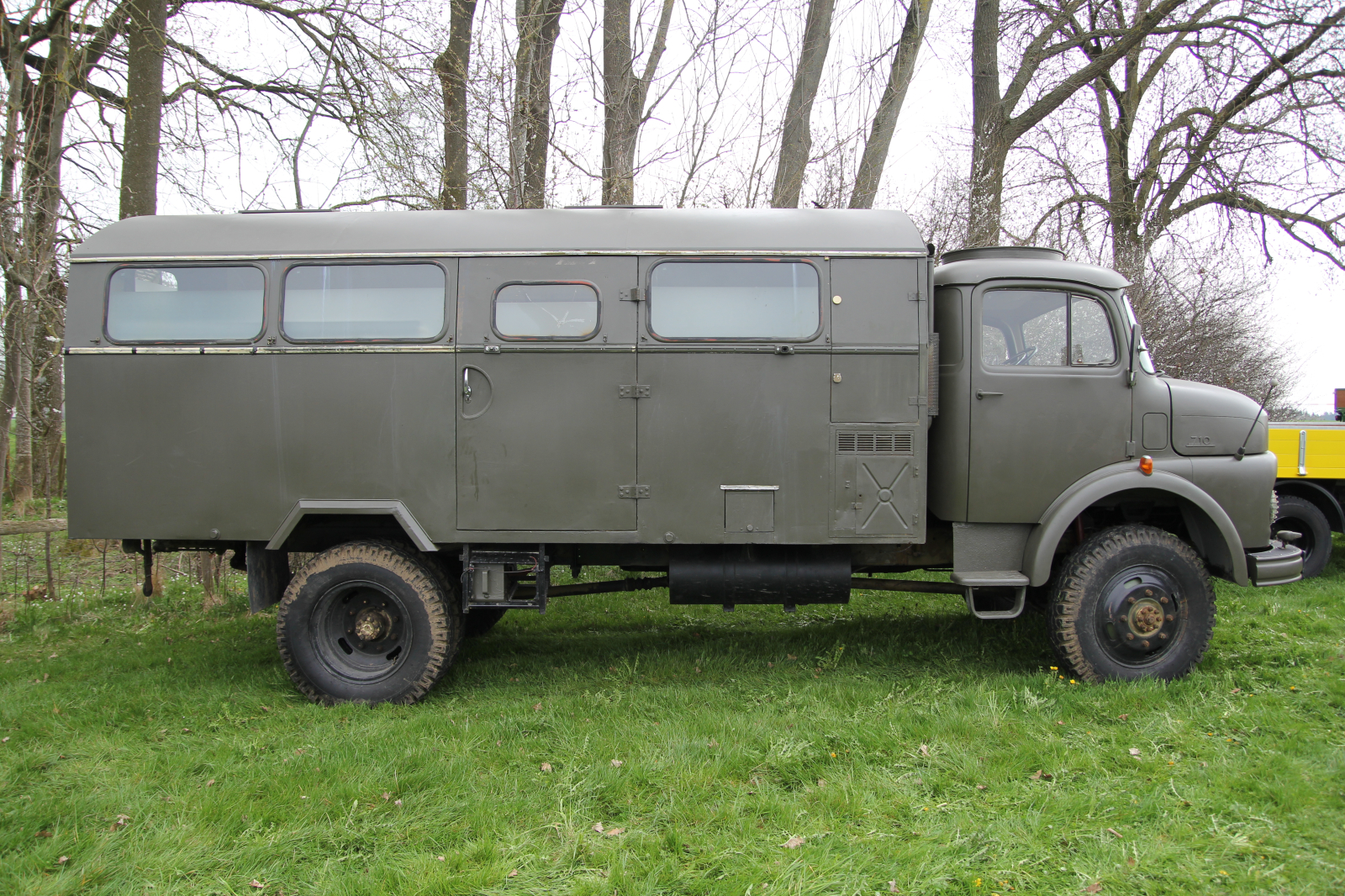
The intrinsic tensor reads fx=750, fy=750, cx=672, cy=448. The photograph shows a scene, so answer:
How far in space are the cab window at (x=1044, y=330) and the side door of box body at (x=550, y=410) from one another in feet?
7.85

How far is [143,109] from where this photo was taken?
7688 mm

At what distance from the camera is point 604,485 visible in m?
4.80

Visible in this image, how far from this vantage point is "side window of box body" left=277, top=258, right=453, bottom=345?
Answer: 15.8ft

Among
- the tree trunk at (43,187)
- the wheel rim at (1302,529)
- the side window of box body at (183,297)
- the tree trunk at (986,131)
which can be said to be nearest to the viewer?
the side window of box body at (183,297)

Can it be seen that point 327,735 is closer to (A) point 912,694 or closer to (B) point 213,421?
(B) point 213,421

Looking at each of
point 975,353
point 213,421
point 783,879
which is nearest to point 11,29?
point 213,421

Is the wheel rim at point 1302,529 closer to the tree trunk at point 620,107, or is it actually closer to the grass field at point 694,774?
the grass field at point 694,774

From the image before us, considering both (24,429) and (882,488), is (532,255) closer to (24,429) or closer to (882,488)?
(882,488)

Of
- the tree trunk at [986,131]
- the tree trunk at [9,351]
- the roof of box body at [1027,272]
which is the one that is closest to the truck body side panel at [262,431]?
the tree trunk at [9,351]

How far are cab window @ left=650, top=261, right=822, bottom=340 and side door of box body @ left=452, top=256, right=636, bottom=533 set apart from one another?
23 centimetres

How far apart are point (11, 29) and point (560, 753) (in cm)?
874

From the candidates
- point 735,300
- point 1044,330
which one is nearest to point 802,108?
point 1044,330

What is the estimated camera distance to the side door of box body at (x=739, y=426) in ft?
15.6

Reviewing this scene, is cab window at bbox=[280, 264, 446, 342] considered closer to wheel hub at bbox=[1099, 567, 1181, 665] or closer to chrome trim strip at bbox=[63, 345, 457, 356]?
chrome trim strip at bbox=[63, 345, 457, 356]
